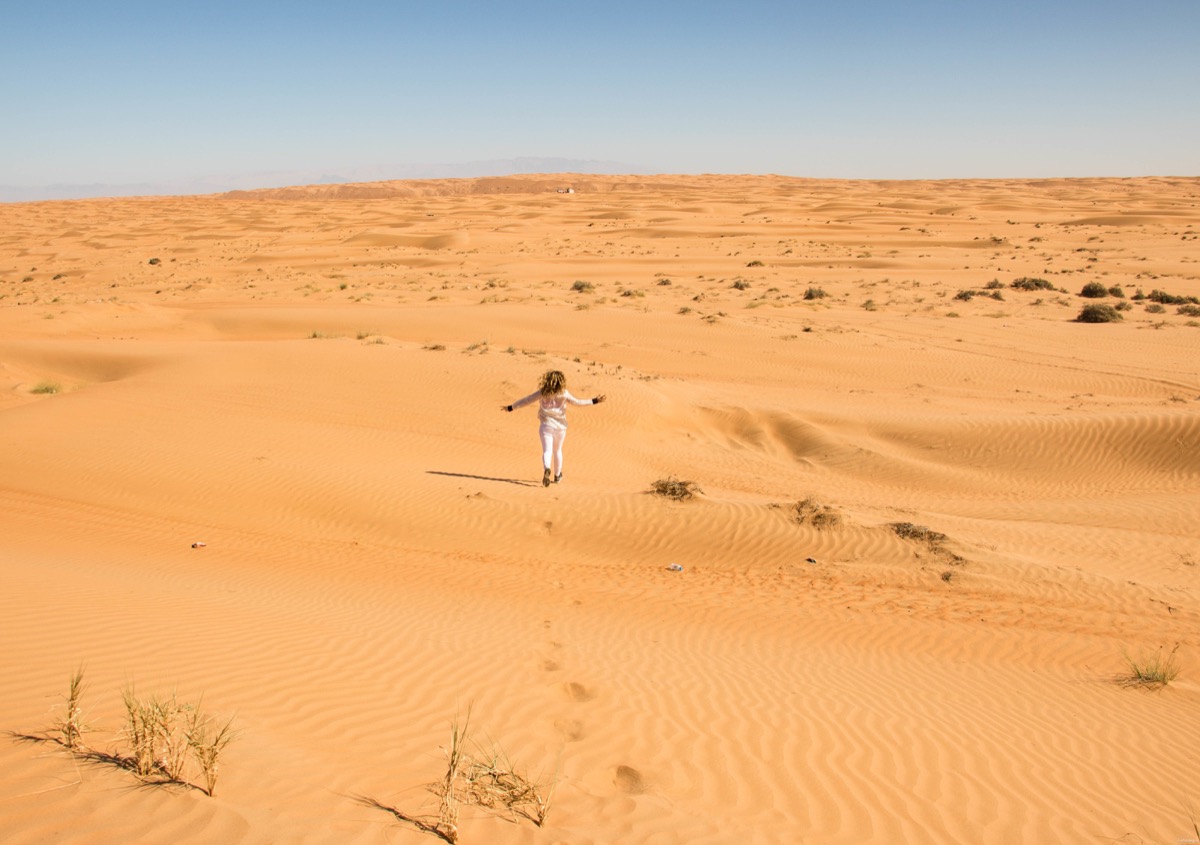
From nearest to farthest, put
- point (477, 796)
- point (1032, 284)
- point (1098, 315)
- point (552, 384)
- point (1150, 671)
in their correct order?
point (477, 796), point (1150, 671), point (552, 384), point (1098, 315), point (1032, 284)

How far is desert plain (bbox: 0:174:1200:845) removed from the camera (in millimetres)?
4914

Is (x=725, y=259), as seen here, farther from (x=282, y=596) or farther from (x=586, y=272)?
(x=282, y=596)

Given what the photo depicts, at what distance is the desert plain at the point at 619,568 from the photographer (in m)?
4.91

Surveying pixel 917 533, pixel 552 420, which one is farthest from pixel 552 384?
pixel 917 533

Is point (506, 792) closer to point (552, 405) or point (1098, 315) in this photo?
point (552, 405)

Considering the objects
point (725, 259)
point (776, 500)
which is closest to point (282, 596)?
point (776, 500)

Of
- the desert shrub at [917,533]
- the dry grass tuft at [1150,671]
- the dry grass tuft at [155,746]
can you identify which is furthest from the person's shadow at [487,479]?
the dry grass tuft at [155,746]

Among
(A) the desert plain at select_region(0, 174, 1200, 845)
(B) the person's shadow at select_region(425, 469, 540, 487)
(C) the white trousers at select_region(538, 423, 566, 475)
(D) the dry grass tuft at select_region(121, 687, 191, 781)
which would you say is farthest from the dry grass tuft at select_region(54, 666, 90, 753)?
(B) the person's shadow at select_region(425, 469, 540, 487)

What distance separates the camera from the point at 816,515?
37.6 feet

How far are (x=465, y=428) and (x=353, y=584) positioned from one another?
703 cm

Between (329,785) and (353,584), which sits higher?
(329,785)

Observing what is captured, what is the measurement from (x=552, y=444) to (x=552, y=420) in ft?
1.91

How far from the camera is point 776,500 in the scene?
1291 centimetres

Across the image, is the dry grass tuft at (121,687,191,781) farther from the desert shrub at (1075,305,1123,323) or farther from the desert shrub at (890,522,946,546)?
the desert shrub at (1075,305,1123,323)
